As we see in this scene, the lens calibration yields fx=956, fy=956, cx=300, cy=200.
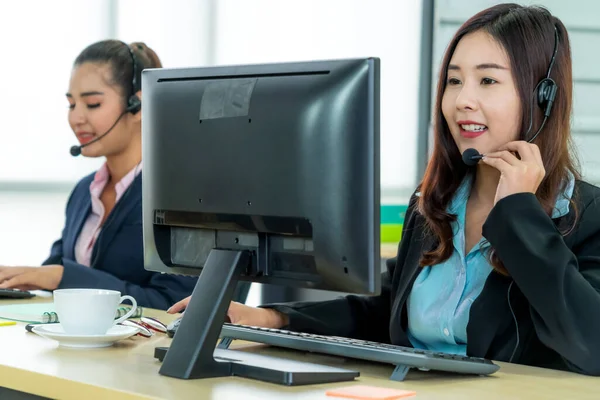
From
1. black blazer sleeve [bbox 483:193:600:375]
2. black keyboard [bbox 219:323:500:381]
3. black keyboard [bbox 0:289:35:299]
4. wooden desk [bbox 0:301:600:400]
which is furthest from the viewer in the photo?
black keyboard [bbox 0:289:35:299]

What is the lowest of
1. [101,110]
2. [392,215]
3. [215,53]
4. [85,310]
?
[392,215]

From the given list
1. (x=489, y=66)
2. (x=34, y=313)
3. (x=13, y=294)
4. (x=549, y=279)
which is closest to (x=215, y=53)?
(x=13, y=294)

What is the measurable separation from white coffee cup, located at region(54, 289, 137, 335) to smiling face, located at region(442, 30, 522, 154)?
66cm

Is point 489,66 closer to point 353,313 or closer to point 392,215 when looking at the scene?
point 353,313

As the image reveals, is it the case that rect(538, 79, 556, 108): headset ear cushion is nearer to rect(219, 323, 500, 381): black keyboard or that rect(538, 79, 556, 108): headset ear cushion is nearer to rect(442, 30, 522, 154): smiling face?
rect(442, 30, 522, 154): smiling face

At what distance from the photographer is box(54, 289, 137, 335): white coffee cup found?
1.46m

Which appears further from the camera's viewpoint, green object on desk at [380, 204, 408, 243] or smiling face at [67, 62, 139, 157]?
green object on desk at [380, 204, 408, 243]

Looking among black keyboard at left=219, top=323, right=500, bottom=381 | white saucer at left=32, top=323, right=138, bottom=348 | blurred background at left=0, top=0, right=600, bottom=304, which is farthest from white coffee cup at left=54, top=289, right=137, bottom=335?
blurred background at left=0, top=0, right=600, bottom=304

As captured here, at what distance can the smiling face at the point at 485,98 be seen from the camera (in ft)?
5.37

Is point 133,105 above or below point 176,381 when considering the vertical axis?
above

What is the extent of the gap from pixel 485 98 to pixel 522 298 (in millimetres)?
347

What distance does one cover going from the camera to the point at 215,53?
3773 millimetres

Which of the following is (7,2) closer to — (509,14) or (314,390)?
(509,14)

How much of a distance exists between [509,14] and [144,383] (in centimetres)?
93
